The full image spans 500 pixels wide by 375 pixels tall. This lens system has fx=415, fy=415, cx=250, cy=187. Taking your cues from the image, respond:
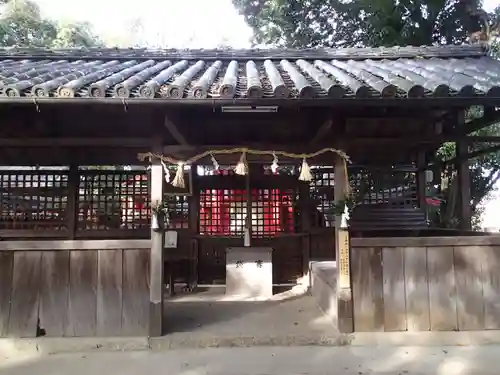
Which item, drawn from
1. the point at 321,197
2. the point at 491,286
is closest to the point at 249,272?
the point at 321,197

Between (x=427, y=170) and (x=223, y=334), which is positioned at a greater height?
(x=427, y=170)

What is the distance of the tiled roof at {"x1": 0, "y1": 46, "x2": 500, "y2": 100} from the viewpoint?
14.7 feet

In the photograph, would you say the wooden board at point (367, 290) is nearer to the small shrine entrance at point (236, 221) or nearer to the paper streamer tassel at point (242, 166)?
the paper streamer tassel at point (242, 166)

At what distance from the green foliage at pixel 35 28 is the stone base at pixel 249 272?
15.2 meters

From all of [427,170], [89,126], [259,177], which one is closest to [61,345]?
[89,126]

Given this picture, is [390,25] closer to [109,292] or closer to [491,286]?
[491,286]

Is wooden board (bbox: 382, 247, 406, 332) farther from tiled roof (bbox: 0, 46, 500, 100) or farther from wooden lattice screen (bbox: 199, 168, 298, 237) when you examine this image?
wooden lattice screen (bbox: 199, 168, 298, 237)

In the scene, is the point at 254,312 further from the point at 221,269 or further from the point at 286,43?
the point at 286,43

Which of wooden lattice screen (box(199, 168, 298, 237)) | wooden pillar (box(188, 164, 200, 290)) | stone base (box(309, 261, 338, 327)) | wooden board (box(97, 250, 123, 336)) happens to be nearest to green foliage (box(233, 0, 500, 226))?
wooden lattice screen (box(199, 168, 298, 237))

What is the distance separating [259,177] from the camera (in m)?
9.04

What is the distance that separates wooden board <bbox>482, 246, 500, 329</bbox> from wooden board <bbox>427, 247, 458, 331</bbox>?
15.7 inches

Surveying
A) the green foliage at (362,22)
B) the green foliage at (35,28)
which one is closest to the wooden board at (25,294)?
the green foliage at (362,22)

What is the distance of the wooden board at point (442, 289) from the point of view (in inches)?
204

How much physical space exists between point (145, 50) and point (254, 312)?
17.0ft
